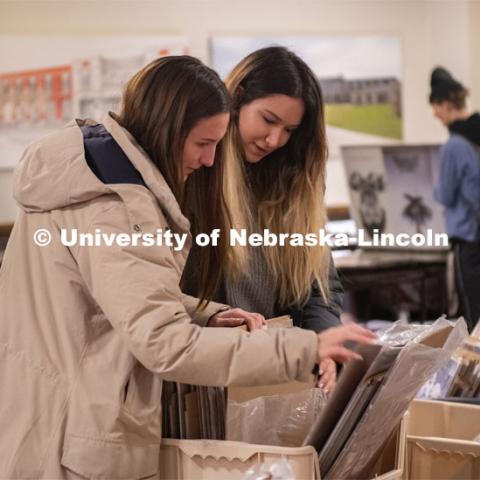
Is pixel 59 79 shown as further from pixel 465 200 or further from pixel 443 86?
pixel 465 200

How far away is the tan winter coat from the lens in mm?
1229

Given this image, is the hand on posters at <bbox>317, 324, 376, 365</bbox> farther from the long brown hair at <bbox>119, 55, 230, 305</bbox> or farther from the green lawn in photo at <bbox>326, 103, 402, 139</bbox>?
the green lawn in photo at <bbox>326, 103, 402, 139</bbox>

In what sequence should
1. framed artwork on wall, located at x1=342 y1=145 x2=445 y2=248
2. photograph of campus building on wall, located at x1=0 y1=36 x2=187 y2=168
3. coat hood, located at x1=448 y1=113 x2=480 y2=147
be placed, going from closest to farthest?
coat hood, located at x1=448 y1=113 x2=480 y2=147 < framed artwork on wall, located at x1=342 y1=145 x2=445 y2=248 < photograph of campus building on wall, located at x1=0 y1=36 x2=187 y2=168

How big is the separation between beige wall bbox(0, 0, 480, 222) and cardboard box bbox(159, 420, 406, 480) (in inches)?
182

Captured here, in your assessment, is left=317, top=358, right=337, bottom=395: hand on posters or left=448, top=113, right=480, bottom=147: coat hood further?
left=448, top=113, right=480, bottom=147: coat hood

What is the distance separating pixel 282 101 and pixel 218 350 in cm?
77

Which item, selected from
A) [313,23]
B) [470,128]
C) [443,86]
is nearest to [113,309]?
[470,128]

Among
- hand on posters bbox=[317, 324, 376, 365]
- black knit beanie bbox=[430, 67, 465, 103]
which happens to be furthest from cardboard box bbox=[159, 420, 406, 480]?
black knit beanie bbox=[430, 67, 465, 103]

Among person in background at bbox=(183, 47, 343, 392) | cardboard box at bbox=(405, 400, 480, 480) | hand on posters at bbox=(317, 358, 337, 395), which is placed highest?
person in background at bbox=(183, 47, 343, 392)

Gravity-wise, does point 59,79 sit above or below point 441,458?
above

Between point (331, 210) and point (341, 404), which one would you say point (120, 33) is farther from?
point (341, 404)

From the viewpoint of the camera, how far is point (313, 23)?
644 cm

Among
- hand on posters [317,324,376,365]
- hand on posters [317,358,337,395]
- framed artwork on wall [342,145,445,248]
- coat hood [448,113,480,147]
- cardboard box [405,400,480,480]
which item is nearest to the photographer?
hand on posters [317,324,376,365]

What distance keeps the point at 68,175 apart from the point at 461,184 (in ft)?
12.6
